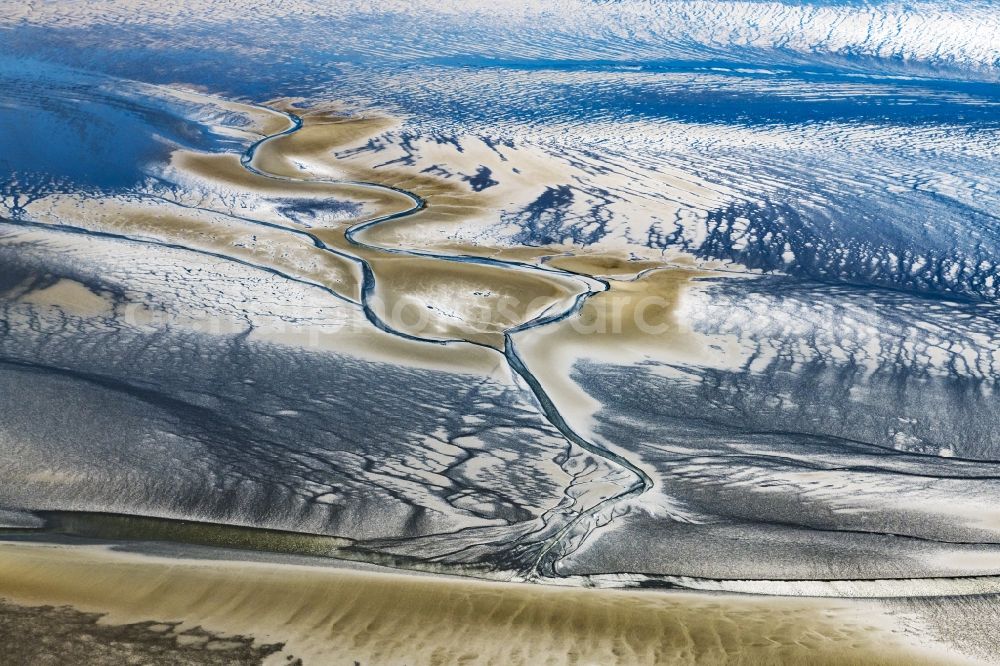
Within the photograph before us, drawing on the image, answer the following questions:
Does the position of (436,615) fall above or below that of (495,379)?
below

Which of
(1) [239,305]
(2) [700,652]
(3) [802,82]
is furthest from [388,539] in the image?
(3) [802,82]

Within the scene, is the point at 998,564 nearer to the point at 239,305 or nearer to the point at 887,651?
the point at 887,651

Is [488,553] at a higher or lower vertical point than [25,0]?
lower

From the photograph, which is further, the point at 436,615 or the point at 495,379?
the point at 495,379

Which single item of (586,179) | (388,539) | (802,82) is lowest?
(388,539)
